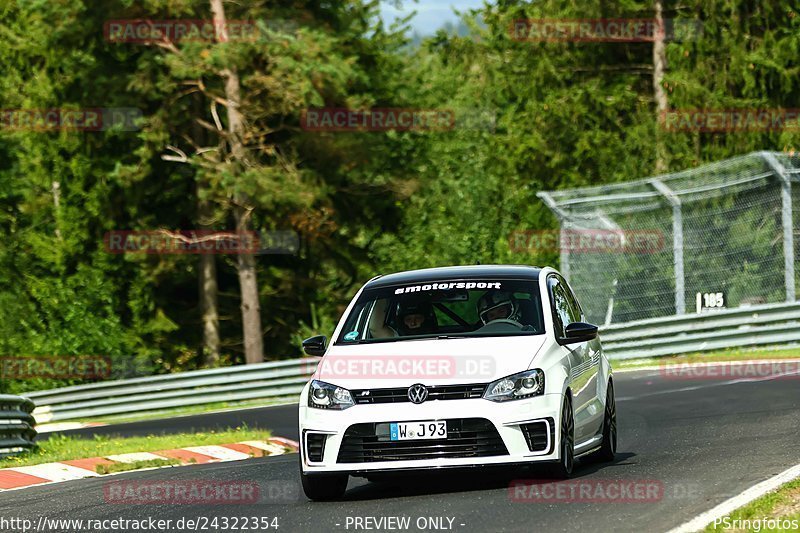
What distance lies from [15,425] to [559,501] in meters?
9.93

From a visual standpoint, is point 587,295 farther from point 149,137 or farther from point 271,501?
point 271,501

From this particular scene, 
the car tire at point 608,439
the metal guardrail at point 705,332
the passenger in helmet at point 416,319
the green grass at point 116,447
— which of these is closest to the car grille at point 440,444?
the passenger in helmet at point 416,319

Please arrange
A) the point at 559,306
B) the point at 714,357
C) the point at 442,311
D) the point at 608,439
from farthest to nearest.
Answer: the point at 714,357, the point at 608,439, the point at 559,306, the point at 442,311

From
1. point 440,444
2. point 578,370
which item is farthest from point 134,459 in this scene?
point 440,444

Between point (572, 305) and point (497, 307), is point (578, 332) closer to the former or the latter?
point (497, 307)

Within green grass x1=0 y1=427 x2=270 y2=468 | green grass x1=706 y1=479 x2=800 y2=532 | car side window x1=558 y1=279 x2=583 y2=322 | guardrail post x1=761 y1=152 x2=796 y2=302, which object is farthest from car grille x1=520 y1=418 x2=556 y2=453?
guardrail post x1=761 y1=152 x2=796 y2=302

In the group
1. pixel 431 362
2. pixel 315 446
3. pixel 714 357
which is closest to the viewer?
pixel 431 362

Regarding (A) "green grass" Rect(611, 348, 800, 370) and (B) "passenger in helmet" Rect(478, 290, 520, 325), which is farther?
(A) "green grass" Rect(611, 348, 800, 370)

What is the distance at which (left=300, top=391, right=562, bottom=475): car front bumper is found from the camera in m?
9.82

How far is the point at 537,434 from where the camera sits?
9.89 meters

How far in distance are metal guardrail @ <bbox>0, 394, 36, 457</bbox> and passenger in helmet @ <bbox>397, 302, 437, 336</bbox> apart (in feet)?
23.5

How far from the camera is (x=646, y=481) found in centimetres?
1025

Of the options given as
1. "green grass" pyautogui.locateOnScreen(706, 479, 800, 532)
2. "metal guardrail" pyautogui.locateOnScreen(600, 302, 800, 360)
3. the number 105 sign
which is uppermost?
"green grass" pyautogui.locateOnScreen(706, 479, 800, 532)

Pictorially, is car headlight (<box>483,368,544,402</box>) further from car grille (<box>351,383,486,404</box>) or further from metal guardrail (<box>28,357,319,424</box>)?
metal guardrail (<box>28,357,319,424</box>)
